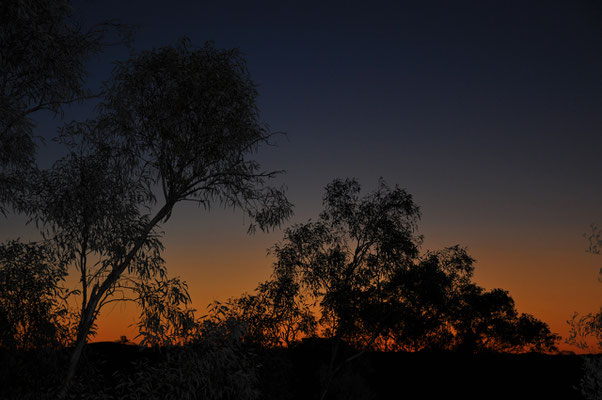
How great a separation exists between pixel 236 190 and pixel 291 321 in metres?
10.4

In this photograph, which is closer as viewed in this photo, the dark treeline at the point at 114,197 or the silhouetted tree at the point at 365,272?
the dark treeline at the point at 114,197

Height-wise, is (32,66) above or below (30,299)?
above

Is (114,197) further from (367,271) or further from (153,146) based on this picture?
(367,271)

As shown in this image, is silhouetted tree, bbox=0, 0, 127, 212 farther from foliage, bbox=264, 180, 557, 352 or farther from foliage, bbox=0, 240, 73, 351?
foliage, bbox=264, 180, 557, 352

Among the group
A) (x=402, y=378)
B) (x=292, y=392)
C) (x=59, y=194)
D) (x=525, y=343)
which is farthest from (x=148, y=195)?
(x=525, y=343)

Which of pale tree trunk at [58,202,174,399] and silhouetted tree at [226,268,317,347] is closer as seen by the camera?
pale tree trunk at [58,202,174,399]

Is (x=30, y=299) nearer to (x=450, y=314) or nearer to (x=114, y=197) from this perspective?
(x=114, y=197)

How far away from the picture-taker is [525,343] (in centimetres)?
3425

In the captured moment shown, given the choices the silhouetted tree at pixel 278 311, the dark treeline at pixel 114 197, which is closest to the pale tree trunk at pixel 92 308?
the dark treeline at pixel 114 197

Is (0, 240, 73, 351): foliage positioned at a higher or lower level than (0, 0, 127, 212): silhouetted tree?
lower

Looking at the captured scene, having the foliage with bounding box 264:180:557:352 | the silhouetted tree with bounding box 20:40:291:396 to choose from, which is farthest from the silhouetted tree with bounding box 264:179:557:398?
the silhouetted tree with bounding box 20:40:291:396

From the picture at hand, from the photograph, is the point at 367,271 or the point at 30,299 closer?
the point at 30,299

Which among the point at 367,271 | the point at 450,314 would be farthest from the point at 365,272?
the point at 450,314

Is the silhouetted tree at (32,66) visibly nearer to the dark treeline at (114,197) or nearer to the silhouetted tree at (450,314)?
the dark treeline at (114,197)
